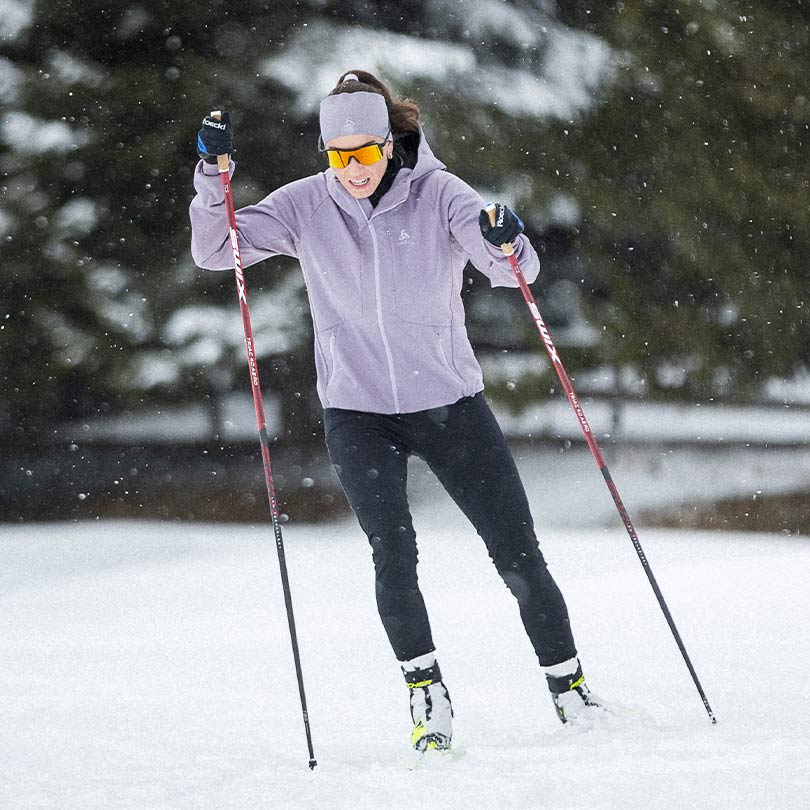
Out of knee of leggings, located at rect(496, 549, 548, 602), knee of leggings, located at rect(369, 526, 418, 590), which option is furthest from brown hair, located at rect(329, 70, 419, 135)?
knee of leggings, located at rect(496, 549, 548, 602)

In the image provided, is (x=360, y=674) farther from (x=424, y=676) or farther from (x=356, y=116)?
(x=356, y=116)

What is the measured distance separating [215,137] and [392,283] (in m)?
0.60

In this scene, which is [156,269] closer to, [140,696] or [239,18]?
[239,18]

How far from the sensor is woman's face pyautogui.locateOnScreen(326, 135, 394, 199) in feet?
8.97

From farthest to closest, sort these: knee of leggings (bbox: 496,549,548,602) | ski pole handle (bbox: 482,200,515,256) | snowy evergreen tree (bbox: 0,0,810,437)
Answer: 1. snowy evergreen tree (bbox: 0,0,810,437)
2. knee of leggings (bbox: 496,549,548,602)
3. ski pole handle (bbox: 482,200,515,256)

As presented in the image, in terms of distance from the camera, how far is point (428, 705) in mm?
2736

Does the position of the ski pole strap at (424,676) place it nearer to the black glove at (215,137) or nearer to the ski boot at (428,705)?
the ski boot at (428,705)

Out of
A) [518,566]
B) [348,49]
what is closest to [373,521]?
[518,566]

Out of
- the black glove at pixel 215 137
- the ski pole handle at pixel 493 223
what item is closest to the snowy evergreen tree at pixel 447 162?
the black glove at pixel 215 137

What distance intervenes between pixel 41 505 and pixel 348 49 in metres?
3.57

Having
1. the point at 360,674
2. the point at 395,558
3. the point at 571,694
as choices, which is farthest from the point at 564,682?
the point at 360,674

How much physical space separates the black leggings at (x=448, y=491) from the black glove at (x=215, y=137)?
2.44 feet

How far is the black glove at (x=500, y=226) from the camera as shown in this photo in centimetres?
269

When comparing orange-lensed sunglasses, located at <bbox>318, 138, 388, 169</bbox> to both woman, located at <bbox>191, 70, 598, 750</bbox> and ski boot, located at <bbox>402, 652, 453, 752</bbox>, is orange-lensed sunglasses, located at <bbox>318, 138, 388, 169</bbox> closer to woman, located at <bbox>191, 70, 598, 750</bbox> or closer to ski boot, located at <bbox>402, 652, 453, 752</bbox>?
woman, located at <bbox>191, 70, 598, 750</bbox>
